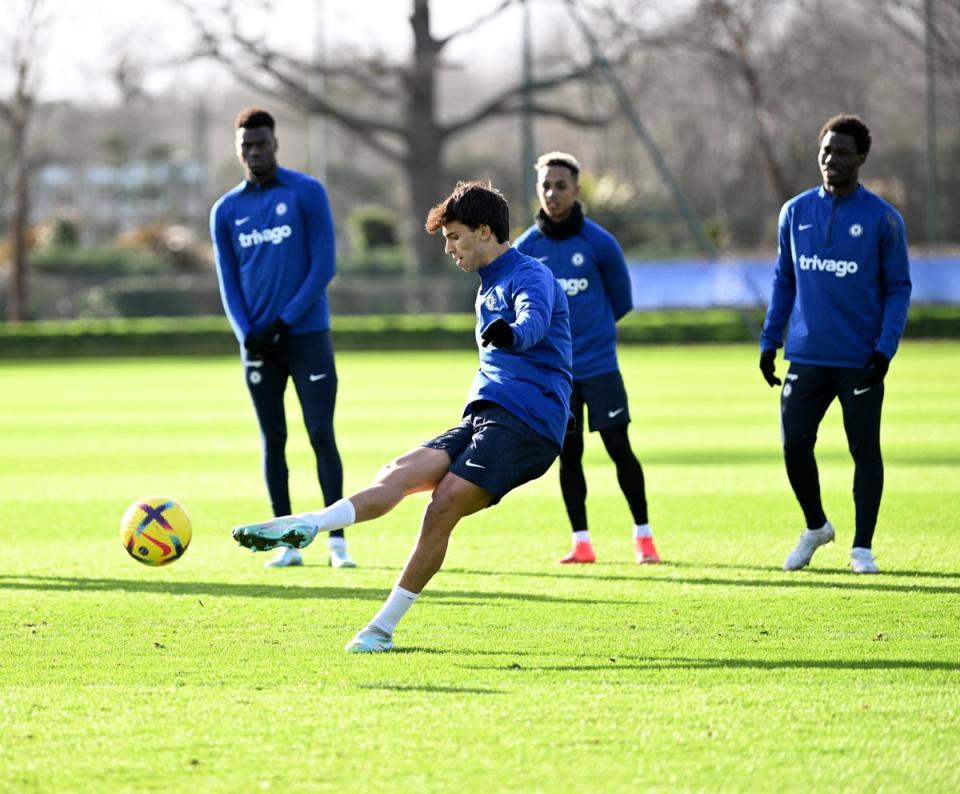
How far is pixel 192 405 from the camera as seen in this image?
22812 millimetres

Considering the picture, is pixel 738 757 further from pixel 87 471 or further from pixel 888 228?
pixel 87 471

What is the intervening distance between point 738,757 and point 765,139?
4698cm

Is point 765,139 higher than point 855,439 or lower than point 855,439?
higher

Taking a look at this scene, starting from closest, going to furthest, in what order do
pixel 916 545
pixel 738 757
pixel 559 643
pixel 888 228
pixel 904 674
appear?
pixel 738 757, pixel 904 674, pixel 559 643, pixel 888 228, pixel 916 545

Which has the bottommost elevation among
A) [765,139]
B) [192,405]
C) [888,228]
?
[192,405]

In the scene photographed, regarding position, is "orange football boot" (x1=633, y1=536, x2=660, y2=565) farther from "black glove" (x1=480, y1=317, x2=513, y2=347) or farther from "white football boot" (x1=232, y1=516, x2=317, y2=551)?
"white football boot" (x1=232, y1=516, x2=317, y2=551)

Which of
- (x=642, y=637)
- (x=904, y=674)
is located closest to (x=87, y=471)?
(x=642, y=637)

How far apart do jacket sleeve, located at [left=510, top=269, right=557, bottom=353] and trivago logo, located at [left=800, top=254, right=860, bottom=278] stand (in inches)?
101

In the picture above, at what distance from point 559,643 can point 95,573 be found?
3.22 metres

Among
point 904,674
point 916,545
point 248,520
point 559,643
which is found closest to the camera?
point 904,674

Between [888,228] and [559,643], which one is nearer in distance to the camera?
[559,643]

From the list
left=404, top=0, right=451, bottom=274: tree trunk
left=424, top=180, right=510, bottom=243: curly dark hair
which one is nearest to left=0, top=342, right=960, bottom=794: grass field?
left=424, top=180, right=510, bottom=243: curly dark hair

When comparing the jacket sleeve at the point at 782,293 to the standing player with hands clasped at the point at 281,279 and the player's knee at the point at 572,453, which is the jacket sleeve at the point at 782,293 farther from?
the standing player with hands clasped at the point at 281,279

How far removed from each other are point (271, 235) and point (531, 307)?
336 cm
